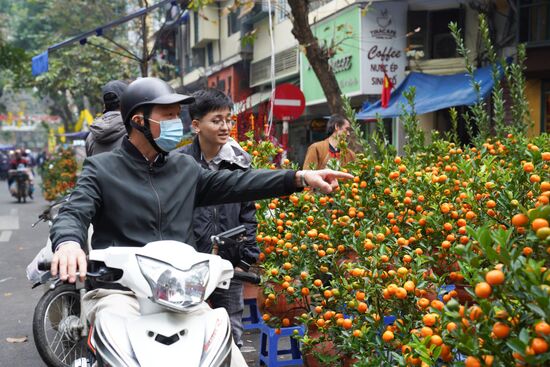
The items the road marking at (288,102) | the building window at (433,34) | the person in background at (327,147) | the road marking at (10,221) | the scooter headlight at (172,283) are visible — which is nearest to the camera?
the scooter headlight at (172,283)

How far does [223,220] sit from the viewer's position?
13.4 ft

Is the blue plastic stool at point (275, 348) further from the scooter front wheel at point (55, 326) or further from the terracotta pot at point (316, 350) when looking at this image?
the scooter front wheel at point (55, 326)

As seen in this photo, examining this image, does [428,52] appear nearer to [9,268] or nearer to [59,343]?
[9,268]

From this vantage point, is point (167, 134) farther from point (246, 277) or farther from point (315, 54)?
point (315, 54)

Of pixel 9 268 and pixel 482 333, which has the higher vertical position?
pixel 482 333

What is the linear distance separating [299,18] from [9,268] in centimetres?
543

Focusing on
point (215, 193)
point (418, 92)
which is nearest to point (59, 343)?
point (215, 193)

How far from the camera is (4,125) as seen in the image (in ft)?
310

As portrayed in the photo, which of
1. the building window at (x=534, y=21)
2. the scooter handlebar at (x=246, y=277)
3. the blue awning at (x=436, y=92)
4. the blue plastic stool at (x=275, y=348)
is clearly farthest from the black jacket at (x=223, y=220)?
the building window at (x=534, y=21)

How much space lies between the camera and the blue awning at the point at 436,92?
12.8m

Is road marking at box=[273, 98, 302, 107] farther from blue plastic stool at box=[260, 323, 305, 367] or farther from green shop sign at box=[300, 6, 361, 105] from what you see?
blue plastic stool at box=[260, 323, 305, 367]

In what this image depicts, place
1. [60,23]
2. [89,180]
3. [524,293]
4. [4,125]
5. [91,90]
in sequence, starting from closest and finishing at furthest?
[524,293] → [89,180] → [91,90] → [60,23] → [4,125]

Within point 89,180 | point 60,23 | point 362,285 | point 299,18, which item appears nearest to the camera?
point 89,180

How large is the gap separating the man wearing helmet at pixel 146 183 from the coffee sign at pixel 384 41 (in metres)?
13.6
